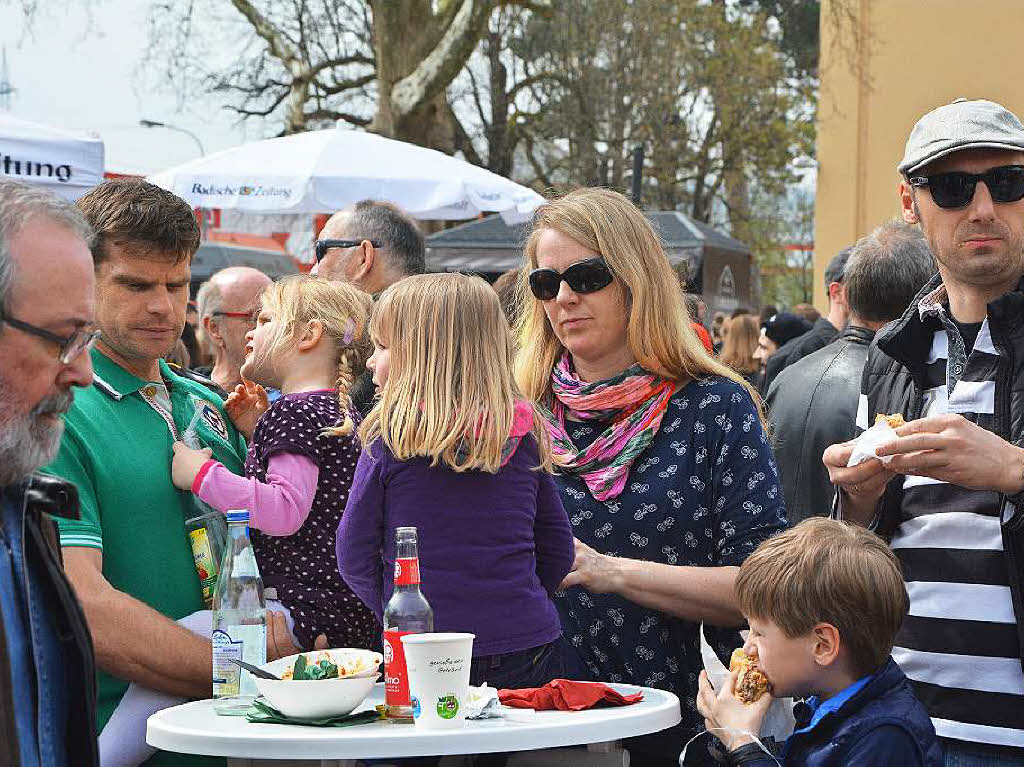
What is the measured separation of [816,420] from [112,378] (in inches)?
121

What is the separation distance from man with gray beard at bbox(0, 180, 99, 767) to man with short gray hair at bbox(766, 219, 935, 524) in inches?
141

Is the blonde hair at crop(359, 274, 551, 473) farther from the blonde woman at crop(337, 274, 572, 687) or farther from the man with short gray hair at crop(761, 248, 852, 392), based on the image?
the man with short gray hair at crop(761, 248, 852, 392)

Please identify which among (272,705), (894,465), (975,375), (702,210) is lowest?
(272,705)

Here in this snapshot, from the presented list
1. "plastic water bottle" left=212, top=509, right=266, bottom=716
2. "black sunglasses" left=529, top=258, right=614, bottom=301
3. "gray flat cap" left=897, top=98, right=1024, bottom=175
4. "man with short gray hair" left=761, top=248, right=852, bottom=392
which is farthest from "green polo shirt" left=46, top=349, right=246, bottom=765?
"man with short gray hair" left=761, top=248, right=852, bottom=392

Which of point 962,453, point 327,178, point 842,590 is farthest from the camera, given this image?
point 327,178

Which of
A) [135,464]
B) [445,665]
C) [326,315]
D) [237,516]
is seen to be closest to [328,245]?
[326,315]

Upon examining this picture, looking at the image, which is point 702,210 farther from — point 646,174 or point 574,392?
point 574,392

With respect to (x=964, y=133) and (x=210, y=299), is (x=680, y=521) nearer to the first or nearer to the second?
(x=964, y=133)

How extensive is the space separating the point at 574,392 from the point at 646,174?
85.2 feet

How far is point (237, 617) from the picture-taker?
2941 millimetres

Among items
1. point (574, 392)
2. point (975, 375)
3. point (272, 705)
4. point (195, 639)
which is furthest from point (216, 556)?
point (975, 375)

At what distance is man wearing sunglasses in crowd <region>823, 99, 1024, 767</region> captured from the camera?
2654mm

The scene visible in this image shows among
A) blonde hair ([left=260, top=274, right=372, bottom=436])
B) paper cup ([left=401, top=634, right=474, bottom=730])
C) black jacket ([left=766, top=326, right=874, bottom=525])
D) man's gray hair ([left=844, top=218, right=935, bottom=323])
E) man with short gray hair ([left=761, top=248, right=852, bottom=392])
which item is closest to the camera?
paper cup ([left=401, top=634, right=474, bottom=730])

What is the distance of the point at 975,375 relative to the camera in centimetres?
288
